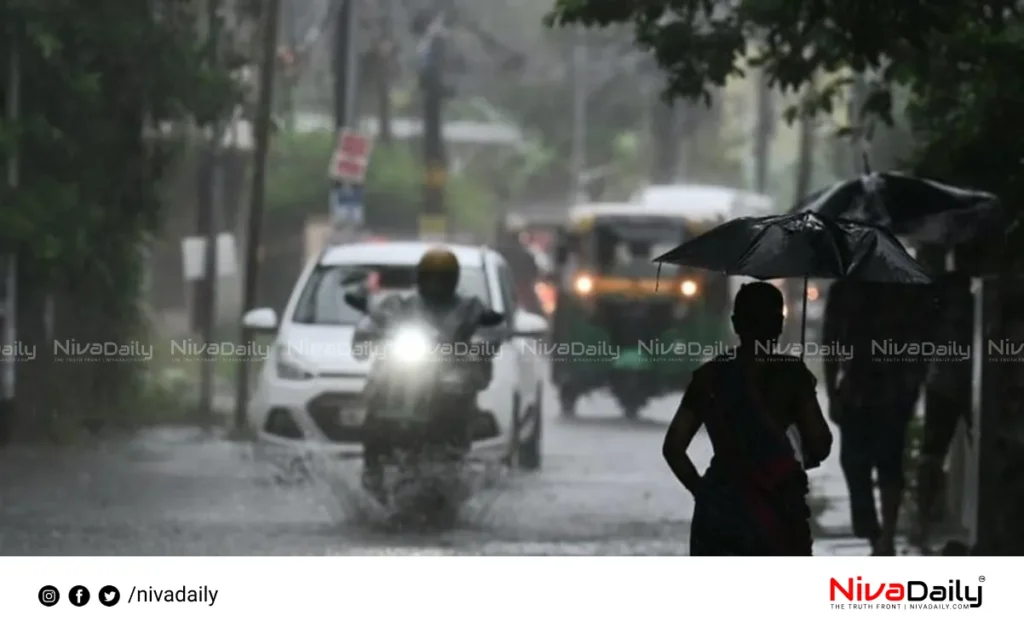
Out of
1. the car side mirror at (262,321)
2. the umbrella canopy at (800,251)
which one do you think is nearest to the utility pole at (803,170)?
the car side mirror at (262,321)

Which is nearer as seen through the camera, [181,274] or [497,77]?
[497,77]

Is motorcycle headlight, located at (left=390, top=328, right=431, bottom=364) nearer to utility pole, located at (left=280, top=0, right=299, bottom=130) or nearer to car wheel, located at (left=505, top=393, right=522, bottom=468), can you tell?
car wheel, located at (left=505, top=393, right=522, bottom=468)

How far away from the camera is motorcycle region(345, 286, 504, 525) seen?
11.4m

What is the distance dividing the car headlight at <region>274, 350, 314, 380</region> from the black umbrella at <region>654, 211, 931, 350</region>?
13.5ft

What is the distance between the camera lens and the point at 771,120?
1323cm

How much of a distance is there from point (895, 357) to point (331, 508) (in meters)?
2.92

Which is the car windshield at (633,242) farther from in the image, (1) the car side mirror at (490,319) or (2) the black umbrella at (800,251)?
(2) the black umbrella at (800,251)

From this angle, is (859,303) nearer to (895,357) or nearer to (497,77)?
(895,357)

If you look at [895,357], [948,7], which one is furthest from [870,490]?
[948,7]

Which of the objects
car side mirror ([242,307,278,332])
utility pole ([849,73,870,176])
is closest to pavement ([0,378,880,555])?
car side mirror ([242,307,278,332])

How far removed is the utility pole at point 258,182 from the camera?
13.1 meters

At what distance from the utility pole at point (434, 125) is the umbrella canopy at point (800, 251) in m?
4.63

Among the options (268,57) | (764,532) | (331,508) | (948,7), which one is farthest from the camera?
(268,57)
